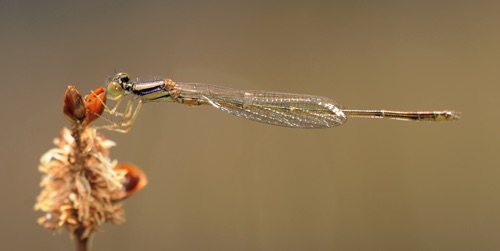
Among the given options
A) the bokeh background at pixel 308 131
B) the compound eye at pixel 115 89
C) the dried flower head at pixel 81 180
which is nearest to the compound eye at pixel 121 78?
the compound eye at pixel 115 89

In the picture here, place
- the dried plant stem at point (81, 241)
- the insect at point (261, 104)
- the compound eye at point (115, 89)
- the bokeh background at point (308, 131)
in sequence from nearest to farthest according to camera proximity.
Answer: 1. the dried plant stem at point (81, 241)
2. the compound eye at point (115, 89)
3. the insect at point (261, 104)
4. the bokeh background at point (308, 131)

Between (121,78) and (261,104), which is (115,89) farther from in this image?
→ (261,104)

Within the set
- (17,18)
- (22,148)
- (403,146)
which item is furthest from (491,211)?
(17,18)

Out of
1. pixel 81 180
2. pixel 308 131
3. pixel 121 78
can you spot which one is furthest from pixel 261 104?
pixel 308 131

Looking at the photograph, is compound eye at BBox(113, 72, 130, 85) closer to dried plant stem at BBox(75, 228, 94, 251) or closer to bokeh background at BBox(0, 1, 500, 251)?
dried plant stem at BBox(75, 228, 94, 251)

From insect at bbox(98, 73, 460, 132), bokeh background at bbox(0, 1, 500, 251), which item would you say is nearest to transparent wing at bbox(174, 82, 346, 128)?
insect at bbox(98, 73, 460, 132)

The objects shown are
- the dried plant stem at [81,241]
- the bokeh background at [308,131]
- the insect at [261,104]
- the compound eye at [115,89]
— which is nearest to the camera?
the dried plant stem at [81,241]

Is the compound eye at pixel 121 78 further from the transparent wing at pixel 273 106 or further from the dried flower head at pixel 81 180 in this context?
the dried flower head at pixel 81 180
